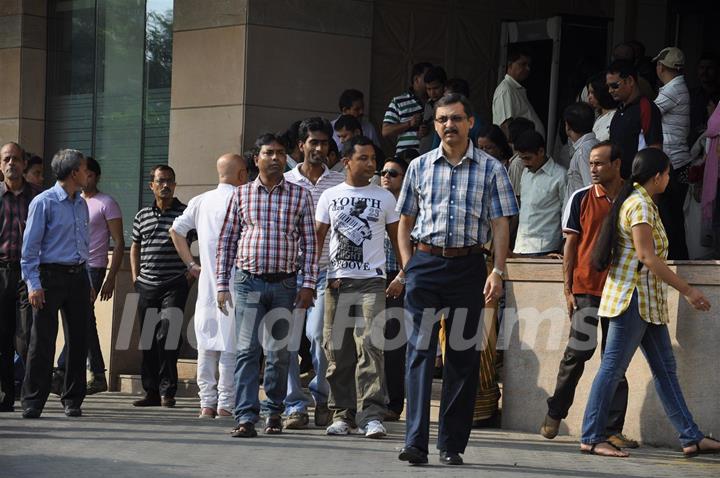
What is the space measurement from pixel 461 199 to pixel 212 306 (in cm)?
333

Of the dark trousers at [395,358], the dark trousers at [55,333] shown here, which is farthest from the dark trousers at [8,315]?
the dark trousers at [395,358]

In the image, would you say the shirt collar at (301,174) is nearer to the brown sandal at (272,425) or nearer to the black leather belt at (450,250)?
the brown sandal at (272,425)

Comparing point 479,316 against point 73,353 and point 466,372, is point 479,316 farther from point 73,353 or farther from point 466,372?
point 73,353

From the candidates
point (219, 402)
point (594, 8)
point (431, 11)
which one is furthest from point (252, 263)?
point (594, 8)

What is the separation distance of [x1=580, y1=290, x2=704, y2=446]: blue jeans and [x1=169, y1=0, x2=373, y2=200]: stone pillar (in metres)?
6.51

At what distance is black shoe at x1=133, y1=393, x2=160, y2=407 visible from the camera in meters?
12.5

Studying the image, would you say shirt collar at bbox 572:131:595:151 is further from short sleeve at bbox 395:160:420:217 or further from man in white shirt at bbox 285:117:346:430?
short sleeve at bbox 395:160:420:217

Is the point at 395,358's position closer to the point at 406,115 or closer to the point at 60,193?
the point at 60,193

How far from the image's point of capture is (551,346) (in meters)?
10.9

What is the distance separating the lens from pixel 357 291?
1053 centimetres

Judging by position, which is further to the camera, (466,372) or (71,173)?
(71,173)

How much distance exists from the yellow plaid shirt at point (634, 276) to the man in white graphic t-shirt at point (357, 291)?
1.70 meters

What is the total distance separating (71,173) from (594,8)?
807 centimetres

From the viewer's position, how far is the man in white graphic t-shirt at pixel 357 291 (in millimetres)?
10500
